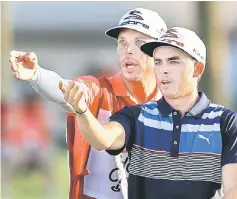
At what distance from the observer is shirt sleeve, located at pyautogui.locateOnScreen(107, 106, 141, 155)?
4770 mm

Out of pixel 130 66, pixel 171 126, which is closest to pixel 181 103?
pixel 171 126

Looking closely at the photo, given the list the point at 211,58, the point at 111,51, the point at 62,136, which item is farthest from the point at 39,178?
the point at 111,51

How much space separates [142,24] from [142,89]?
1.18 feet

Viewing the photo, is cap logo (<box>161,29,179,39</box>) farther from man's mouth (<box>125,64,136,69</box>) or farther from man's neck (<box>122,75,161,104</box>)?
man's neck (<box>122,75,161,104</box>)

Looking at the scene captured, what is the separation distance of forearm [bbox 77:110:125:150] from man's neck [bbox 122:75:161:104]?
0.84 metres

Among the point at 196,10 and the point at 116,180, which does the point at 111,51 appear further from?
the point at 116,180

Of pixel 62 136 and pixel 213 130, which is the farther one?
pixel 62 136

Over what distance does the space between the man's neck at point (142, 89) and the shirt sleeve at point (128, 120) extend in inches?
26.5

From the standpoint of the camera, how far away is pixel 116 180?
559 centimetres

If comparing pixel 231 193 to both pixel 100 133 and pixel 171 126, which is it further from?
pixel 100 133

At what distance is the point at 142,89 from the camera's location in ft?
18.3

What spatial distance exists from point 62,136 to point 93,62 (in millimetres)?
2938

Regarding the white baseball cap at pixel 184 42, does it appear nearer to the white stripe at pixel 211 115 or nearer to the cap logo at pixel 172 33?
the cap logo at pixel 172 33

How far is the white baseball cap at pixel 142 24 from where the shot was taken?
5.47 meters
